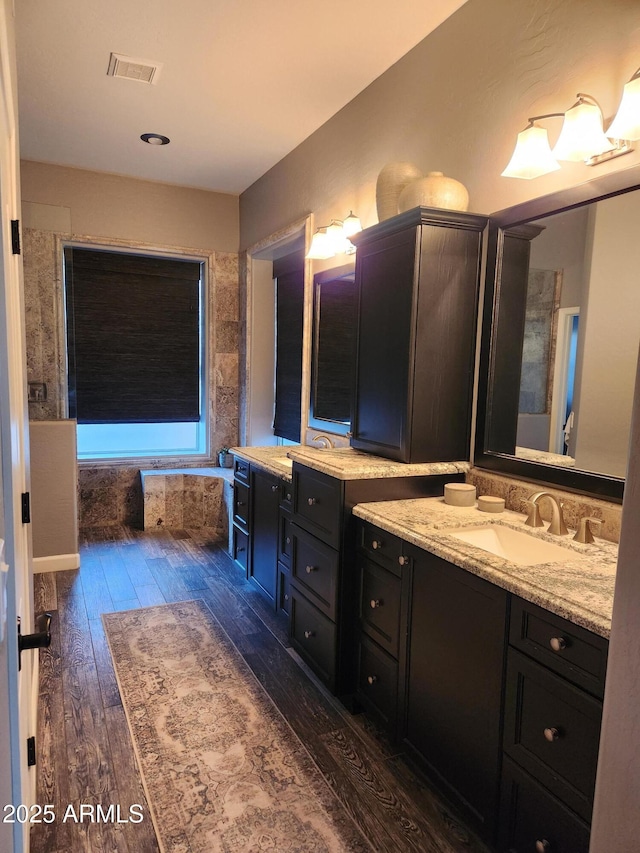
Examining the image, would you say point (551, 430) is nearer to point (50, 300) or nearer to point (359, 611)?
point (359, 611)

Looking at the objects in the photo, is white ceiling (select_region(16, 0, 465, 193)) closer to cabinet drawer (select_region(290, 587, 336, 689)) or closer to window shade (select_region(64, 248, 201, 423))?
window shade (select_region(64, 248, 201, 423))

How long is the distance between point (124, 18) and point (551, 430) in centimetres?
269

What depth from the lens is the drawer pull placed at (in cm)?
134

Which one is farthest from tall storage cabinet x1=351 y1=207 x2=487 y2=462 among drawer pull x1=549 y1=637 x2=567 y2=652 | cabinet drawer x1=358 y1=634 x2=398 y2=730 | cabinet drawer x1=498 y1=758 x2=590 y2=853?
cabinet drawer x1=498 y1=758 x2=590 y2=853

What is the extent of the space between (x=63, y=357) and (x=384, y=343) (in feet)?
10.8

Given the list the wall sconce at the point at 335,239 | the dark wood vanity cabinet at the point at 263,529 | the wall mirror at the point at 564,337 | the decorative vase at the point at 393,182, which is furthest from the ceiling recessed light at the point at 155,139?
the wall mirror at the point at 564,337

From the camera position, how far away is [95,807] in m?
1.82

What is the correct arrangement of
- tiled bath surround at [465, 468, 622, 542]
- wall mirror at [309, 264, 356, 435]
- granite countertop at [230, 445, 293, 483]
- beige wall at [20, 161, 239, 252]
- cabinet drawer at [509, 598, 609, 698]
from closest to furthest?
cabinet drawer at [509, 598, 609, 698]
tiled bath surround at [465, 468, 622, 542]
granite countertop at [230, 445, 293, 483]
wall mirror at [309, 264, 356, 435]
beige wall at [20, 161, 239, 252]

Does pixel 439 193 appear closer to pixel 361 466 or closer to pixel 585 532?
pixel 361 466

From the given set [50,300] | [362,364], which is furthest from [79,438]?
[362,364]

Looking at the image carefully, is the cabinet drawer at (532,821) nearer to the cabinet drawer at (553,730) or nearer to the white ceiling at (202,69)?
the cabinet drawer at (553,730)

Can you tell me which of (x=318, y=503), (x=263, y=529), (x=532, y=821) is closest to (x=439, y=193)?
(x=318, y=503)

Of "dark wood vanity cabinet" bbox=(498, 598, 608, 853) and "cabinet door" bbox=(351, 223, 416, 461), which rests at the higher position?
"cabinet door" bbox=(351, 223, 416, 461)

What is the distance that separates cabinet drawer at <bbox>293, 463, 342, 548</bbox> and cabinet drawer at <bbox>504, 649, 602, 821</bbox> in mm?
997
